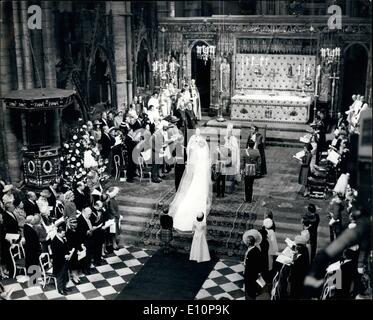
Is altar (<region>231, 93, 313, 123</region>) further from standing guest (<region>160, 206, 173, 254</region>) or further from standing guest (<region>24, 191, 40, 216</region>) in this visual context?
standing guest (<region>24, 191, 40, 216</region>)

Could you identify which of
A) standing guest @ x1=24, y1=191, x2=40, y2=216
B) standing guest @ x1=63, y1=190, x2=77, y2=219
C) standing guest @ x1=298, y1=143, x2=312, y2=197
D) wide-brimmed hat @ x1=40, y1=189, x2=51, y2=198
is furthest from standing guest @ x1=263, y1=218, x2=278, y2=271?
standing guest @ x1=24, y1=191, x2=40, y2=216

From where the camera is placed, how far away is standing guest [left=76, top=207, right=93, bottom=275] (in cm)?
1159

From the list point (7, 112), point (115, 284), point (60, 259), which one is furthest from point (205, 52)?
point (60, 259)

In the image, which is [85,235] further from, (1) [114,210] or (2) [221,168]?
(2) [221,168]

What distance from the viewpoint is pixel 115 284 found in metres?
11.6

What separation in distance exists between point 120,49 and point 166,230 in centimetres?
1015

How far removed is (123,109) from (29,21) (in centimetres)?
645

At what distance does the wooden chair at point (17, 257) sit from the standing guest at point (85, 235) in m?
1.28

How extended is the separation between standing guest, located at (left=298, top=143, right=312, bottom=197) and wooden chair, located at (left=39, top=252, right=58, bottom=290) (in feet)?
23.0

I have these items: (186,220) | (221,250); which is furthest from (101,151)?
(221,250)

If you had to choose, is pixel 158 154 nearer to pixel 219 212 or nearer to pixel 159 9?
pixel 219 212

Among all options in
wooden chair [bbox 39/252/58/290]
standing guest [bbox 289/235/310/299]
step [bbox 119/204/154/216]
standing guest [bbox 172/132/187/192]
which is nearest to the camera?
standing guest [bbox 289/235/310/299]

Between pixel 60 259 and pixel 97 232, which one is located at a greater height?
pixel 97 232
